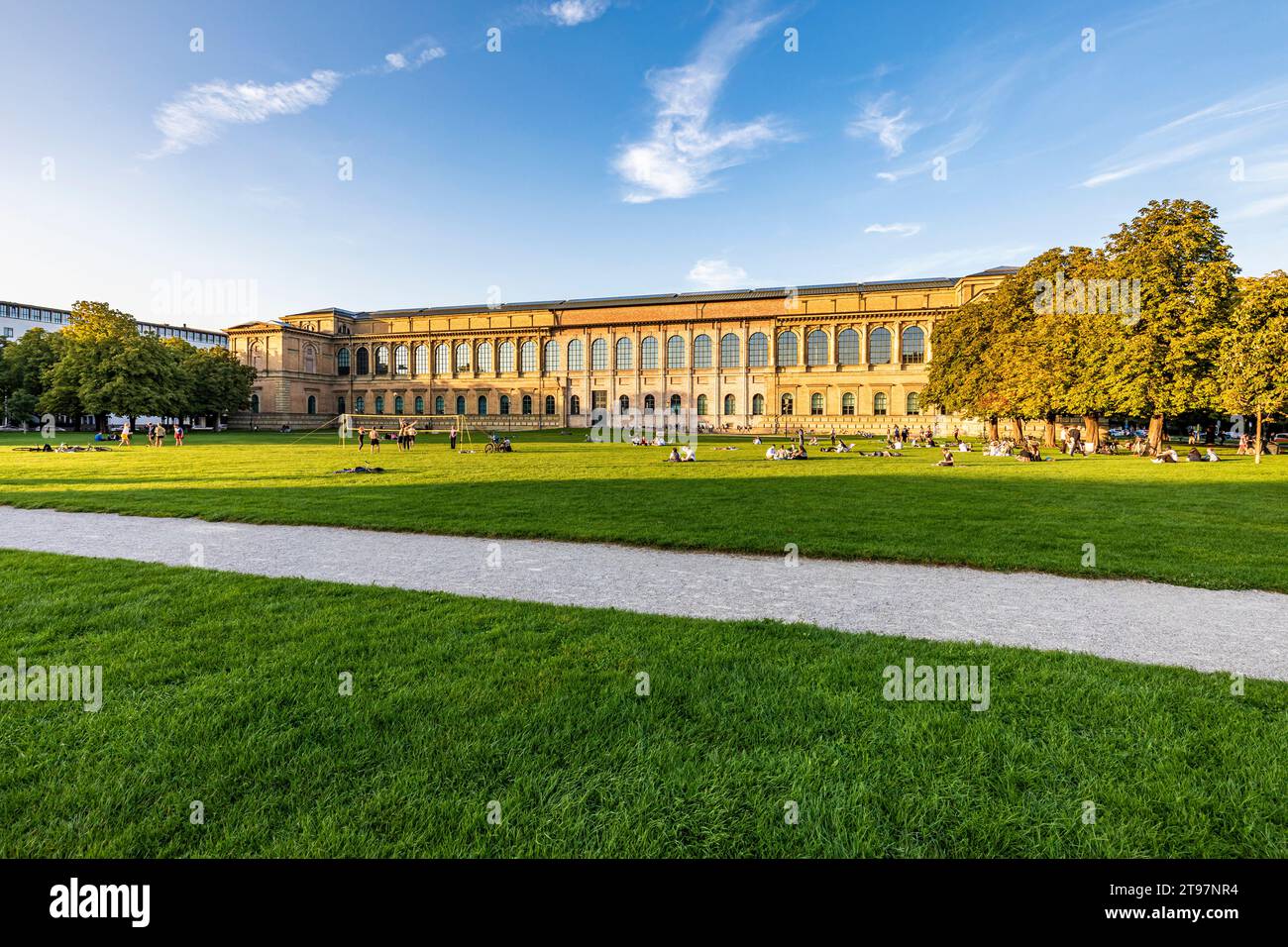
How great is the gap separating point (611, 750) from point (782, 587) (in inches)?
164

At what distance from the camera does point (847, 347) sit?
255ft

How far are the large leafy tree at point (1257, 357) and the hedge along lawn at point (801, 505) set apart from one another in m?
5.41

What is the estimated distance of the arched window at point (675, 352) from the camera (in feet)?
273

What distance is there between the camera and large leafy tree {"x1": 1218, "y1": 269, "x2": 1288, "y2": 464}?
26094 mm

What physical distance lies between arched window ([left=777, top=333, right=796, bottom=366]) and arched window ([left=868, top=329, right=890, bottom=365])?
949 centimetres

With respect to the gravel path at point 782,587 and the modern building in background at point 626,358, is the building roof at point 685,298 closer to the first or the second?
the modern building in background at point 626,358

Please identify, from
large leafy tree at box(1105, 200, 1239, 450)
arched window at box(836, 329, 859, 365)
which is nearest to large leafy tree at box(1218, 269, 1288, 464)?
large leafy tree at box(1105, 200, 1239, 450)

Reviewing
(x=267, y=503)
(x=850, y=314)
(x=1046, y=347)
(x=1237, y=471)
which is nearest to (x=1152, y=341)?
(x=1046, y=347)

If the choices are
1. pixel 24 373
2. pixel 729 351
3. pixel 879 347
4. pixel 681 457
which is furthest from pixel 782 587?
pixel 24 373

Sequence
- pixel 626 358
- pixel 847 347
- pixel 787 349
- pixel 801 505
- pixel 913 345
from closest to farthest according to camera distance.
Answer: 1. pixel 801 505
2. pixel 913 345
3. pixel 847 347
4. pixel 787 349
5. pixel 626 358

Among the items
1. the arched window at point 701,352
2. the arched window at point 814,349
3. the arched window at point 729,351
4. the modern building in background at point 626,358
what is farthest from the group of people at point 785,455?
the arched window at point 701,352

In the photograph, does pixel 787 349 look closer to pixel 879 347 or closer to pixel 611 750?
pixel 879 347

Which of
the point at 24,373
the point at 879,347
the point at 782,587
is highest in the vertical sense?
the point at 879,347

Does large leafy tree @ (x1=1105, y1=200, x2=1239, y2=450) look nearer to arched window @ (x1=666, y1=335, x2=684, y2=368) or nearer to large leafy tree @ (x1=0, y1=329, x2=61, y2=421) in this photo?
arched window @ (x1=666, y1=335, x2=684, y2=368)
